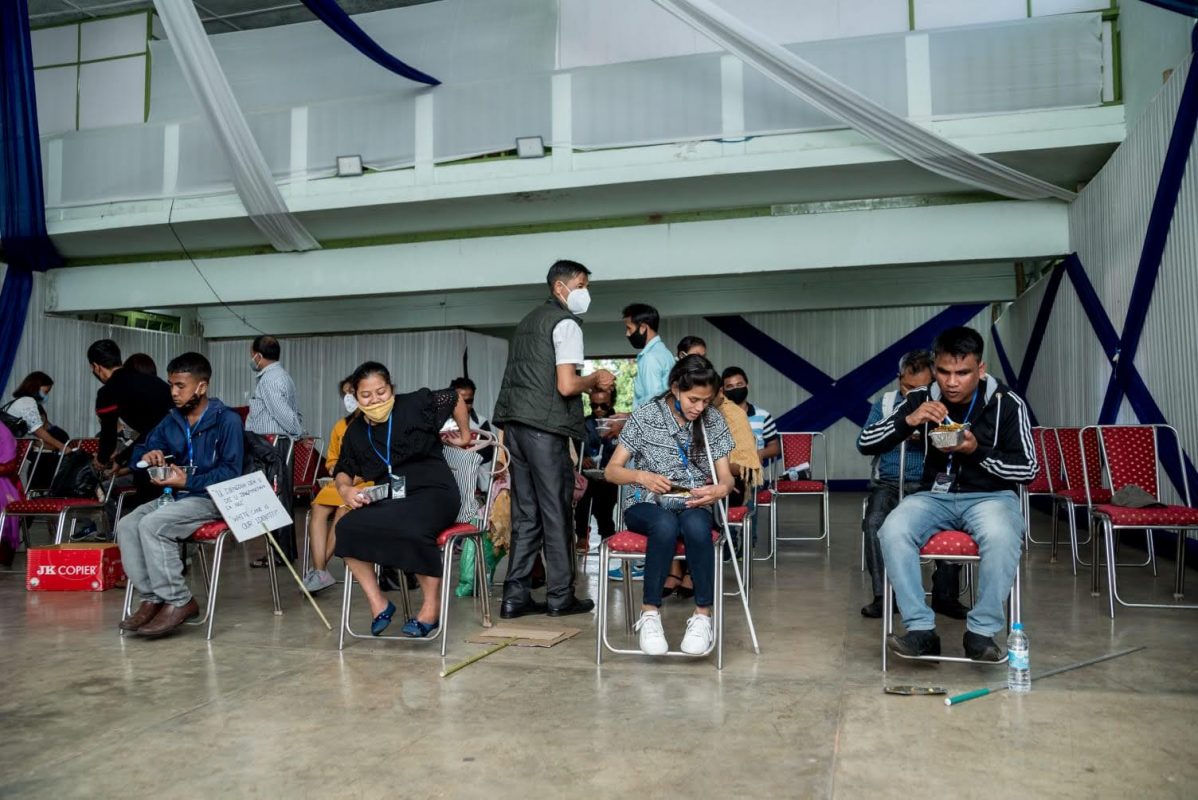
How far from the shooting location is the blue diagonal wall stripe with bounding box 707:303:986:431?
1320 cm

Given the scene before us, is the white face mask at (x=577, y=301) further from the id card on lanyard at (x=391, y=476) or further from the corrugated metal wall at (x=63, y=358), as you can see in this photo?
the corrugated metal wall at (x=63, y=358)

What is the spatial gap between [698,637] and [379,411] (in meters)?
1.52

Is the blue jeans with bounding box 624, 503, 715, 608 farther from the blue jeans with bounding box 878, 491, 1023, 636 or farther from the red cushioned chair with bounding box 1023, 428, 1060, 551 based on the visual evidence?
the red cushioned chair with bounding box 1023, 428, 1060, 551

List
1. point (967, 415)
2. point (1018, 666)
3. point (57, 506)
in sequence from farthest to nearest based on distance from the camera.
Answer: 1. point (57, 506)
2. point (967, 415)
3. point (1018, 666)

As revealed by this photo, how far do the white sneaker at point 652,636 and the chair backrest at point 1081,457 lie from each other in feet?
8.18

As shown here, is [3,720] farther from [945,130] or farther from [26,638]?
[945,130]

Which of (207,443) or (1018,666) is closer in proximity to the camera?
(1018,666)

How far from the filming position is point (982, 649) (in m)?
3.07

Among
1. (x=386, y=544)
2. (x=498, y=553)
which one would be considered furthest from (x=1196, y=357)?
(x=386, y=544)

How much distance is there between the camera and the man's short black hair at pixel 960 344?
3.22m

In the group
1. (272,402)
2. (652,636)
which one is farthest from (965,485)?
(272,402)

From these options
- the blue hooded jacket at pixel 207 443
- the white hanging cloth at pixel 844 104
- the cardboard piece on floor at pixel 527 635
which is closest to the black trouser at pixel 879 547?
the cardboard piece on floor at pixel 527 635

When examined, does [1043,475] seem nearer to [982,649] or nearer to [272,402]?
[982,649]

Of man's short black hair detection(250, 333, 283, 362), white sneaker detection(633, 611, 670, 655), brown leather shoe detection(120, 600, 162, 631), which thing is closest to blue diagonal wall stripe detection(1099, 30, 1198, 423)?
white sneaker detection(633, 611, 670, 655)
